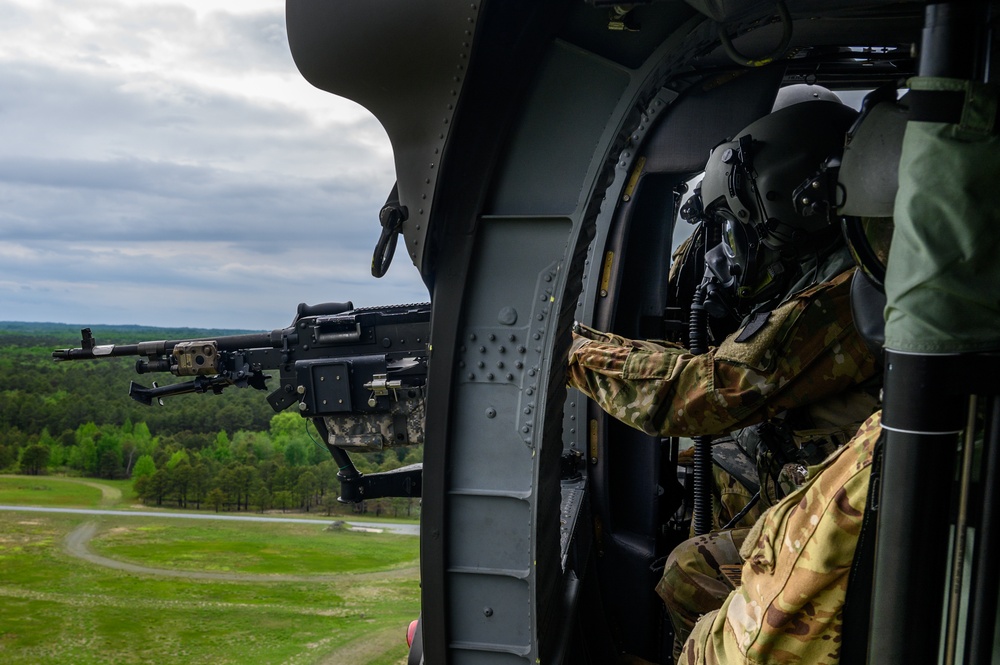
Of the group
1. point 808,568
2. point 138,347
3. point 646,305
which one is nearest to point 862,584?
point 808,568

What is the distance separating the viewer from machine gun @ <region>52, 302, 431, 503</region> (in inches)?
134

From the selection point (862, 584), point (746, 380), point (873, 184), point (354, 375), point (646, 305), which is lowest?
point (862, 584)

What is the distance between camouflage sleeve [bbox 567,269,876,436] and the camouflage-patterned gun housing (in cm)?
100

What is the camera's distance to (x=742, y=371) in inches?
97.7

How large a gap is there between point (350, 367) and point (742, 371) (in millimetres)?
1723

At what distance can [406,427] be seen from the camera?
341 centimetres

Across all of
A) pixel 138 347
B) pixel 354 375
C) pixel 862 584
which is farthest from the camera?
pixel 138 347

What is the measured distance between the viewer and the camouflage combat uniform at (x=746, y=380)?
2.42m

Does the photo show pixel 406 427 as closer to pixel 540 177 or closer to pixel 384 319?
pixel 384 319

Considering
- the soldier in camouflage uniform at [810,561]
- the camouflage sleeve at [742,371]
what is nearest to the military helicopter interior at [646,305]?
the camouflage sleeve at [742,371]

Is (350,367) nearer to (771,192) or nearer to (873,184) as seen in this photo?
(771,192)

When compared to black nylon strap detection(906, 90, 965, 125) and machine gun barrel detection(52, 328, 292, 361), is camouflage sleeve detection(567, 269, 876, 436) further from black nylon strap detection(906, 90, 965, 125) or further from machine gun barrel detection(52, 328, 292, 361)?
machine gun barrel detection(52, 328, 292, 361)

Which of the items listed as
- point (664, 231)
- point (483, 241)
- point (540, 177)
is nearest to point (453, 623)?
point (483, 241)

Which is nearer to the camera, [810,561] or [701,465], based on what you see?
[810,561]
